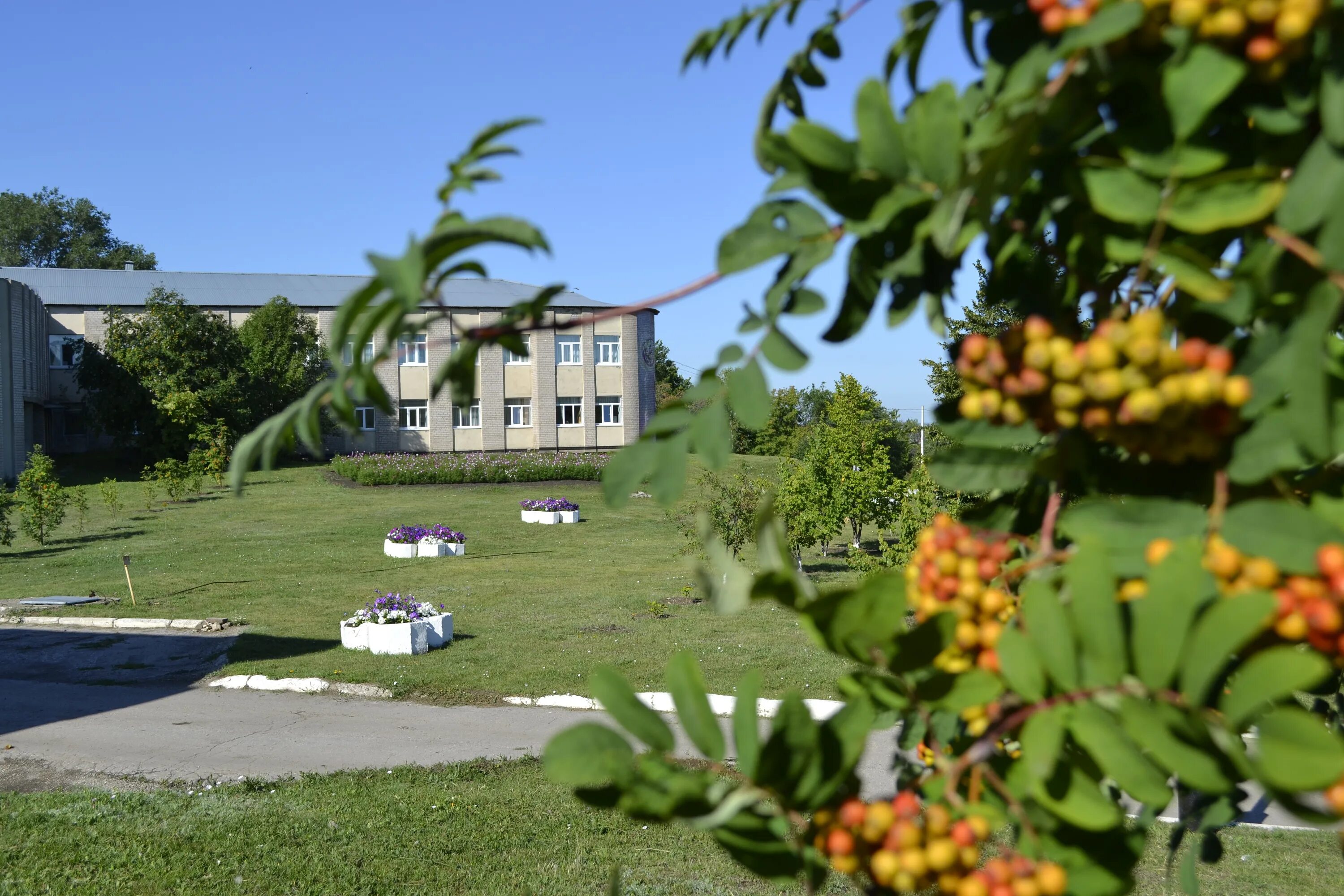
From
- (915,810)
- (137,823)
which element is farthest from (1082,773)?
(137,823)

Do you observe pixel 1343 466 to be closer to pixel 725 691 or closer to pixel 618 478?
pixel 618 478

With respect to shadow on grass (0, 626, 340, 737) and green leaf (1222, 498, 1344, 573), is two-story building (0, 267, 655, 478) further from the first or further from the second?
green leaf (1222, 498, 1344, 573)

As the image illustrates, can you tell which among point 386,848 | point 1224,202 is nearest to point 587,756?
point 1224,202

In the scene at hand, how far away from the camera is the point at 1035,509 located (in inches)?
47.9

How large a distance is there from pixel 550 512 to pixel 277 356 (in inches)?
782

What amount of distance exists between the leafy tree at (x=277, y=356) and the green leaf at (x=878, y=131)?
40.0 metres

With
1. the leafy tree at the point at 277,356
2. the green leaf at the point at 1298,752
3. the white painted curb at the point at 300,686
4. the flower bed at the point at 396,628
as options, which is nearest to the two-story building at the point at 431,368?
the leafy tree at the point at 277,356

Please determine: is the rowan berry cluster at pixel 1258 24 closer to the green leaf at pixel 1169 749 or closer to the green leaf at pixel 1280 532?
the green leaf at pixel 1280 532

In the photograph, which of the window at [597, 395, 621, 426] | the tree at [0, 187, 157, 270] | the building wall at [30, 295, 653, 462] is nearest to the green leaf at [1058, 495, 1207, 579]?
the building wall at [30, 295, 653, 462]

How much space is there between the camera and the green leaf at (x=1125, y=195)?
2.91ft

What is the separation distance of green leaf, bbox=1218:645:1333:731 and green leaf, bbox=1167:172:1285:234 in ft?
1.18

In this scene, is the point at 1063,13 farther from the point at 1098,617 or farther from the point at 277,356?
the point at 277,356

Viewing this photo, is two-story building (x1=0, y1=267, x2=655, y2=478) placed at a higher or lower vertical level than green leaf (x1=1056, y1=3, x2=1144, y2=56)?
higher

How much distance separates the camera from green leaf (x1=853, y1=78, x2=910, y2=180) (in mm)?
934
